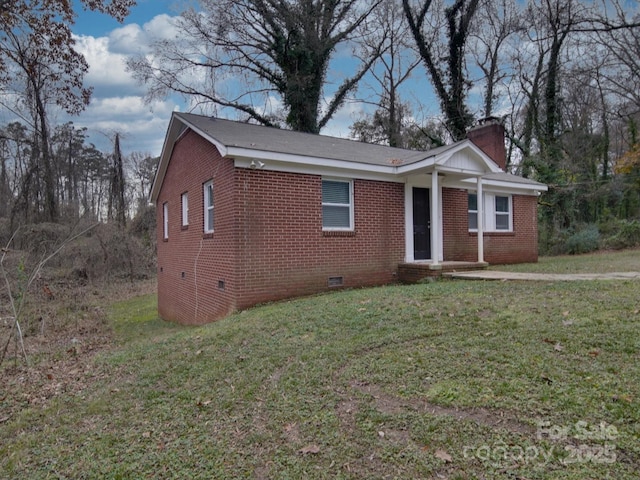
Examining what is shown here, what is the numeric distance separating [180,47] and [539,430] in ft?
82.6

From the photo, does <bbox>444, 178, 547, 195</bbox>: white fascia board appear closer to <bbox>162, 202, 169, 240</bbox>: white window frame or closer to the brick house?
the brick house

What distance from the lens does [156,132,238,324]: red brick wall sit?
8.82m

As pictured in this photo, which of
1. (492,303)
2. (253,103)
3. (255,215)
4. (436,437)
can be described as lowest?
(436,437)

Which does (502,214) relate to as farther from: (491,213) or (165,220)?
(165,220)

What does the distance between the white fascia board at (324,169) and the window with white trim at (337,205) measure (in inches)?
9.5

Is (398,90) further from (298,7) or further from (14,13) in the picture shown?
(14,13)

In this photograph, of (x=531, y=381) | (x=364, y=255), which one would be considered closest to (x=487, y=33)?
(x=364, y=255)

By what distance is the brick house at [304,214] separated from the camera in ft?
28.3

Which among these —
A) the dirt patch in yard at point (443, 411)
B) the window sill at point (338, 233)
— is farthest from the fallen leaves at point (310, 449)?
the window sill at point (338, 233)

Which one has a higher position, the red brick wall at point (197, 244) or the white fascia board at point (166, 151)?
the white fascia board at point (166, 151)

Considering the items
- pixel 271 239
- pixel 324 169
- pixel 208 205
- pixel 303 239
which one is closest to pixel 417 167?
pixel 324 169

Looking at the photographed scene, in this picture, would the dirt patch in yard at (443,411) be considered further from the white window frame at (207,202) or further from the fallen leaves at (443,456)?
the white window frame at (207,202)

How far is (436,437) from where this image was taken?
295 cm

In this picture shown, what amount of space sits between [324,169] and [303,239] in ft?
5.75
